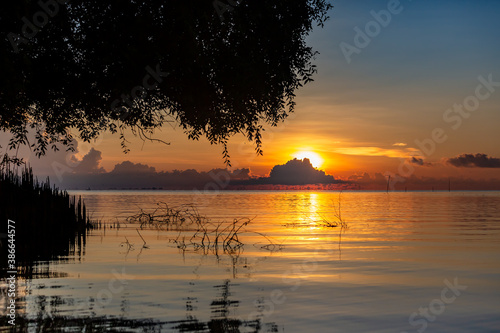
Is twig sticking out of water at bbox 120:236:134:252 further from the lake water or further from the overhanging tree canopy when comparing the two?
the overhanging tree canopy

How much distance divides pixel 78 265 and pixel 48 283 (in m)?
3.23

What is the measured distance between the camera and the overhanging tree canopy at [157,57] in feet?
52.0

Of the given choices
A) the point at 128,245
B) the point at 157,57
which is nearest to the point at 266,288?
the point at 157,57

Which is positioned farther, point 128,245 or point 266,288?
point 128,245

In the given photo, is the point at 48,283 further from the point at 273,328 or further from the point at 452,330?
the point at 452,330

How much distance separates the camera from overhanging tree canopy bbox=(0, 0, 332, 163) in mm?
15859

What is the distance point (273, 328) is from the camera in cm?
1000

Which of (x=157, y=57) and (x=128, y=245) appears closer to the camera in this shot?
(x=157, y=57)

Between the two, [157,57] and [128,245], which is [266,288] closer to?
[157,57]

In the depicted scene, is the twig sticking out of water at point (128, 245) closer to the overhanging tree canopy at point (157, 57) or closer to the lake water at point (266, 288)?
the lake water at point (266, 288)

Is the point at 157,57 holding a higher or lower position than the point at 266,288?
higher

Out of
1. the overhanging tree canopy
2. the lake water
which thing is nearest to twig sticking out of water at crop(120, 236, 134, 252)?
the lake water

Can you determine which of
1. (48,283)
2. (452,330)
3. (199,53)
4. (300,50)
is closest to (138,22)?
(199,53)

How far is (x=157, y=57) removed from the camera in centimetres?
1597
